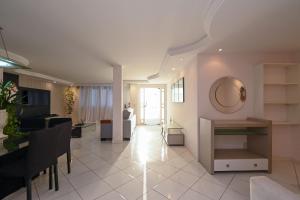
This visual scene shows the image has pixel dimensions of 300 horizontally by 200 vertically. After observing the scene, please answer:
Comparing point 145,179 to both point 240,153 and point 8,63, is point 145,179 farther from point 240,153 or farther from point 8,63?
point 8,63

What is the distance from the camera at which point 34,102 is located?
5906 mm

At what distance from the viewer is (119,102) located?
458cm

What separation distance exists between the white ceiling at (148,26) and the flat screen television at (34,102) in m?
2.70

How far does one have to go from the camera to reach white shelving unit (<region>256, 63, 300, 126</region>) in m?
3.04

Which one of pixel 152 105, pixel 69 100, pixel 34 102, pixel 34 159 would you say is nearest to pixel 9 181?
pixel 34 159

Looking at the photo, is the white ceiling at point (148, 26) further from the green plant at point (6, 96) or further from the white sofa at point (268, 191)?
the white sofa at point (268, 191)

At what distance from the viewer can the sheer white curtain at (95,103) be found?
862cm

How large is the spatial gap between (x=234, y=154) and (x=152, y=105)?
600 cm

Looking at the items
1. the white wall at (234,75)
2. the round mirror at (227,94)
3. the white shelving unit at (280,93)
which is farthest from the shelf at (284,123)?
the round mirror at (227,94)

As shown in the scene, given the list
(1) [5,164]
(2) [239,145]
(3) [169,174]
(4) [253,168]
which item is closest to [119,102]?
(3) [169,174]

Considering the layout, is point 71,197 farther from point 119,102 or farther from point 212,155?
point 119,102

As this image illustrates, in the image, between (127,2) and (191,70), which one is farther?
(191,70)

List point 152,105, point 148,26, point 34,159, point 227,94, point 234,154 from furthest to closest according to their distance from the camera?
1. point 152,105
2. point 227,94
3. point 234,154
4. point 148,26
5. point 34,159

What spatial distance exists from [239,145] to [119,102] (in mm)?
3185
